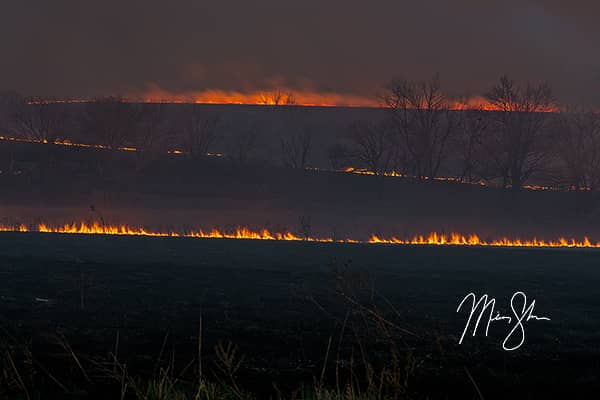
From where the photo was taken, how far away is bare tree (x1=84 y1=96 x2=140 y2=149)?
302 ft

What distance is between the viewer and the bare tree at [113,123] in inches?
3625

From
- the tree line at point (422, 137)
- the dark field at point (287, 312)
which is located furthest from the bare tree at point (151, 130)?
the dark field at point (287, 312)

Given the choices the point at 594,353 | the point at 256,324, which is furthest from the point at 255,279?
the point at 594,353

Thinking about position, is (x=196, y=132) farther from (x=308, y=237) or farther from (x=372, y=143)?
(x=308, y=237)

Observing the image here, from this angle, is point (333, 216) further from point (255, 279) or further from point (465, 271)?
point (255, 279)

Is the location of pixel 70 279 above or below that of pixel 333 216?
below

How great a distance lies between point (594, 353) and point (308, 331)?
4.87 metres

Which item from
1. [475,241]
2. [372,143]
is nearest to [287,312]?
[475,241]

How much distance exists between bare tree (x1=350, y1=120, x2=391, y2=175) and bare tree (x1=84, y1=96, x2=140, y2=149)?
2049 cm

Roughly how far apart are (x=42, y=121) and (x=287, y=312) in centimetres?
7947

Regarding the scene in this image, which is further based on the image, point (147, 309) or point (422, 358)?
point (147, 309)

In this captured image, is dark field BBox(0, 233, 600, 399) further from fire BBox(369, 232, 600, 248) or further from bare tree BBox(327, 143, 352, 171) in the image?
bare tree BBox(327, 143, 352, 171)

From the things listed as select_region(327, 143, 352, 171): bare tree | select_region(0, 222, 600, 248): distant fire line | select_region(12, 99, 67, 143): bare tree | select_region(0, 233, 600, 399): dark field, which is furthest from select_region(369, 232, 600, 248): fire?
select_region(12, 99, 67, 143): bare tree

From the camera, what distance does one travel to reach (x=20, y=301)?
2123cm
